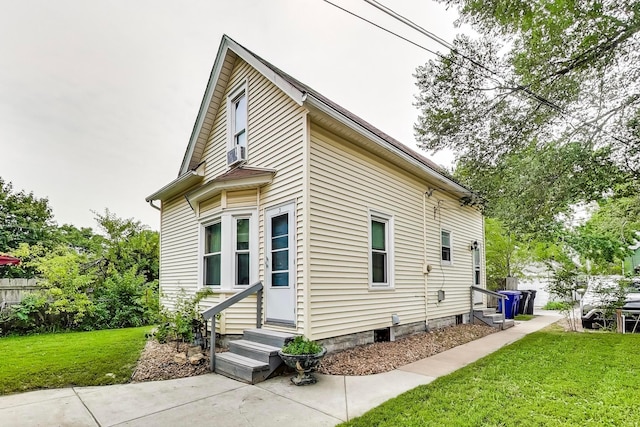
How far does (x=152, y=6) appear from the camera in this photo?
26.1 feet

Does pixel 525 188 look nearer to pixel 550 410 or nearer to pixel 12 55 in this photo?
pixel 550 410

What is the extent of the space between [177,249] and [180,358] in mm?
4107

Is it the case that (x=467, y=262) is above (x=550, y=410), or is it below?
above

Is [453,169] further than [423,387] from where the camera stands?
Yes

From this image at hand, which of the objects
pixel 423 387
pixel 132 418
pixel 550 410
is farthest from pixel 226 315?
pixel 550 410

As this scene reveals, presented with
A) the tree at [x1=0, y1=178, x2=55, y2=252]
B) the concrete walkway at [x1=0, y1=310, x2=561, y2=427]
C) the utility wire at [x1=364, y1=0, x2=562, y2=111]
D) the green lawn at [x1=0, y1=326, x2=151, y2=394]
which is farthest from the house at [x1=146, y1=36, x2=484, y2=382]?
the tree at [x1=0, y1=178, x2=55, y2=252]

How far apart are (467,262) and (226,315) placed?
300 inches

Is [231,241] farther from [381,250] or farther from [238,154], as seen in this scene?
[381,250]

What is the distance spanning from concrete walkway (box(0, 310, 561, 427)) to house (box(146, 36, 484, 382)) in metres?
1.23

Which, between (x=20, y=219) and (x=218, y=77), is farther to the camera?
(x=20, y=219)

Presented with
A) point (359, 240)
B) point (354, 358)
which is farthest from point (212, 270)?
point (354, 358)

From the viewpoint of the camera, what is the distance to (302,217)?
5699 millimetres

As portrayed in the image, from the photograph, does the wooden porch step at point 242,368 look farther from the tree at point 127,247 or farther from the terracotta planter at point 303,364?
the tree at point 127,247

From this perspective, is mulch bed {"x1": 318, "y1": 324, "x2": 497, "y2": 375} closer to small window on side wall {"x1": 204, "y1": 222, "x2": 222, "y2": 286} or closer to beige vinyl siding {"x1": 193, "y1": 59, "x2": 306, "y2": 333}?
beige vinyl siding {"x1": 193, "y1": 59, "x2": 306, "y2": 333}
